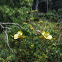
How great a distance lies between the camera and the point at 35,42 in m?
1.15

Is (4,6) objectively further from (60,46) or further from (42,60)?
(60,46)

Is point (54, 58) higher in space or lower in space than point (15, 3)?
lower

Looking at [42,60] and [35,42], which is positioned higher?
[35,42]

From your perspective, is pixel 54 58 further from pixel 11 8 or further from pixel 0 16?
pixel 0 16

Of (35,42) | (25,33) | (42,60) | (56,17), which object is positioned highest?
(25,33)

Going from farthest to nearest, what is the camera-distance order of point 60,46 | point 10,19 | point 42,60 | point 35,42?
point 10,19
point 35,42
point 42,60
point 60,46

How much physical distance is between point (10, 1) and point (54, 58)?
210 centimetres

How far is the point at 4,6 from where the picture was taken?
2.50 m

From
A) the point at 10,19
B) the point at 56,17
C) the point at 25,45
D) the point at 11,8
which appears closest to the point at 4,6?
the point at 11,8

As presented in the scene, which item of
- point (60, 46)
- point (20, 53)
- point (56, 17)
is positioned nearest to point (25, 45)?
point (20, 53)

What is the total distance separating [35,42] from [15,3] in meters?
1.89

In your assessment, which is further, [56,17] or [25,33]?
[56,17]

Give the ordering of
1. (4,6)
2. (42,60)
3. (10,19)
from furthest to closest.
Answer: (10,19) < (4,6) < (42,60)

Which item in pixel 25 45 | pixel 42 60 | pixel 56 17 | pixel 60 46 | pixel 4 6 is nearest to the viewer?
pixel 60 46
